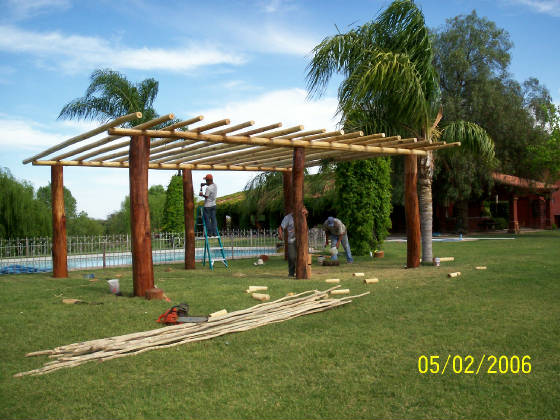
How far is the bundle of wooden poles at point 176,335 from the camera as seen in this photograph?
522cm

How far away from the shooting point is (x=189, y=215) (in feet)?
45.7

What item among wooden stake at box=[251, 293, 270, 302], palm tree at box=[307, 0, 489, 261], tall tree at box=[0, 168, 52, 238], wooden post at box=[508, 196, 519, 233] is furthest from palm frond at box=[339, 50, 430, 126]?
wooden post at box=[508, 196, 519, 233]

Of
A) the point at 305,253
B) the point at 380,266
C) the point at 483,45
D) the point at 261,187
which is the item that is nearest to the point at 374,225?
the point at 380,266

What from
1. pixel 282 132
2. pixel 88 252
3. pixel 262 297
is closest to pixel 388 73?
pixel 282 132

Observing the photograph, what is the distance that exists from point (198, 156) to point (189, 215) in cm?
229

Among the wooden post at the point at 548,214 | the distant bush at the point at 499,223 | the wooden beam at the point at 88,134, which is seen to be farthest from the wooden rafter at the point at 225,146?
the wooden post at the point at 548,214

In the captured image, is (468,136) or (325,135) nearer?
(325,135)

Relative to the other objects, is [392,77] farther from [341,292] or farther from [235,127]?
[341,292]

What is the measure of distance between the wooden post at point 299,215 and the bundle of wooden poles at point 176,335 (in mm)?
3151

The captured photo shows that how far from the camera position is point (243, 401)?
4.04 m

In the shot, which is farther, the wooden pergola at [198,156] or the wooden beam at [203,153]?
the wooden beam at [203,153]

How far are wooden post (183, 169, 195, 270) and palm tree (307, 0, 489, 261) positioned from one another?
169 inches

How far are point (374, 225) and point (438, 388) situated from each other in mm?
12627

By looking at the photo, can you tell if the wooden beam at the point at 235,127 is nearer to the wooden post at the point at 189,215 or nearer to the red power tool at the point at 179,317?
the red power tool at the point at 179,317
